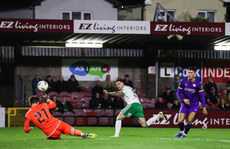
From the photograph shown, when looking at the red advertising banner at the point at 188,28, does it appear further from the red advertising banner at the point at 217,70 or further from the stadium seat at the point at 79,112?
the red advertising banner at the point at 217,70

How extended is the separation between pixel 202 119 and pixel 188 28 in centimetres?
404

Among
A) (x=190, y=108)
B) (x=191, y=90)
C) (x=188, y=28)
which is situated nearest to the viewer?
(x=191, y=90)

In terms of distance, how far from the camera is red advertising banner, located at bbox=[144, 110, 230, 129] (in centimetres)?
2088

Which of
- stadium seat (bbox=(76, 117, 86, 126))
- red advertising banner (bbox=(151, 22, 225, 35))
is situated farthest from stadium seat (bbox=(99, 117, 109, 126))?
red advertising banner (bbox=(151, 22, 225, 35))

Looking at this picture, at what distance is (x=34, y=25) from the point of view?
67.7 ft

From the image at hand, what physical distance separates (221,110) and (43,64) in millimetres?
9506

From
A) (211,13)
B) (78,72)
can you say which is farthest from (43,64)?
(211,13)

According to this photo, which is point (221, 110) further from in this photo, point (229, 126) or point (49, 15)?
point (49, 15)

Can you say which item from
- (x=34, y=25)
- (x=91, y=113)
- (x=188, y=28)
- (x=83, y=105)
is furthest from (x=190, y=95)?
(x=34, y=25)

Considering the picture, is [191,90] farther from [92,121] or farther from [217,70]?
[217,70]

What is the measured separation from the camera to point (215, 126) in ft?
68.8

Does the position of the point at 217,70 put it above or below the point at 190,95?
above

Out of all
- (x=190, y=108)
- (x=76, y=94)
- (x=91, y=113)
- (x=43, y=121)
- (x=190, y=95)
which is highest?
(x=190, y=95)

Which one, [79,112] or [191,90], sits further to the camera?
[79,112]
